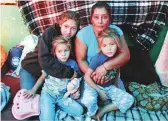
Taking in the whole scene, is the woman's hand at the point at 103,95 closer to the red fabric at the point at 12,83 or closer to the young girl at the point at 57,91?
the young girl at the point at 57,91

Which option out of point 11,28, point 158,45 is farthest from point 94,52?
point 11,28

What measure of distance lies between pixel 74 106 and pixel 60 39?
0.30 metres

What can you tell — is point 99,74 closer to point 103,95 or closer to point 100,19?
point 103,95

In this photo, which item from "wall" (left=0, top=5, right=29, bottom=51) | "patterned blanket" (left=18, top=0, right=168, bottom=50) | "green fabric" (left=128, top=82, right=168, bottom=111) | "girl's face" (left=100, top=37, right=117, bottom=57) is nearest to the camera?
"girl's face" (left=100, top=37, right=117, bottom=57)

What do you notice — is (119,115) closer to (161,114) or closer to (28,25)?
(161,114)

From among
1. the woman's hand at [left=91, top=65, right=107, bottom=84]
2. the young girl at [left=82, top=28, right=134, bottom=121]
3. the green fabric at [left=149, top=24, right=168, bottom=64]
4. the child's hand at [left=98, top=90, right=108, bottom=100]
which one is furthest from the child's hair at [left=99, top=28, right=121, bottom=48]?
the green fabric at [left=149, top=24, right=168, bottom=64]

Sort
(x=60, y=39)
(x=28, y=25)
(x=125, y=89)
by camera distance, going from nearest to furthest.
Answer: (x=60, y=39)
(x=125, y=89)
(x=28, y=25)

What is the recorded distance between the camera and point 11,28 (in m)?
1.76

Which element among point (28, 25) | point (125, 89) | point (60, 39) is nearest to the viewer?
point (60, 39)

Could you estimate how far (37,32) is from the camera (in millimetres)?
1669

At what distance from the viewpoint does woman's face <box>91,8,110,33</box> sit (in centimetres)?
136

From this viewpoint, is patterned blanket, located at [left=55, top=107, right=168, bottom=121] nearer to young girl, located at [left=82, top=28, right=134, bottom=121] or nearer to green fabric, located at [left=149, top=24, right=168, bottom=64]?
young girl, located at [left=82, top=28, right=134, bottom=121]

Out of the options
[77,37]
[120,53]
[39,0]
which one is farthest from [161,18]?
[39,0]

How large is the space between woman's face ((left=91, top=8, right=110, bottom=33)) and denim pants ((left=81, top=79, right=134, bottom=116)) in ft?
0.87
